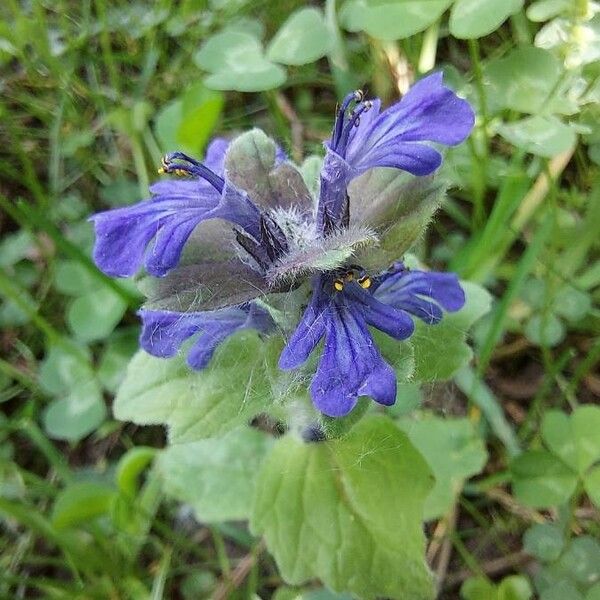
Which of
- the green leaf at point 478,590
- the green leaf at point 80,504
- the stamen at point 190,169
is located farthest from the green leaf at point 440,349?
the green leaf at point 80,504

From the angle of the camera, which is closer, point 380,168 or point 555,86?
point 380,168

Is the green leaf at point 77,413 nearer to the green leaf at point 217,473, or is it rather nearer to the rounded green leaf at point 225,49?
the green leaf at point 217,473

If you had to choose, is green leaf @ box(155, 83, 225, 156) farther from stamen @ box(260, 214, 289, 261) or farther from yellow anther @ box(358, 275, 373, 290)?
yellow anther @ box(358, 275, 373, 290)

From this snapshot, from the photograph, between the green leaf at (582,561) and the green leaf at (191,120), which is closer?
the green leaf at (582,561)

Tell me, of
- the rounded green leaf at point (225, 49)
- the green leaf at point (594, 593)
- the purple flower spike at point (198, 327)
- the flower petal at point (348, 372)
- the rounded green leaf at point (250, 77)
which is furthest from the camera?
the rounded green leaf at point (225, 49)

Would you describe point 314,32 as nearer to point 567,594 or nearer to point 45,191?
point 45,191

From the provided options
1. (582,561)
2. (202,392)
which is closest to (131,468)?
(202,392)

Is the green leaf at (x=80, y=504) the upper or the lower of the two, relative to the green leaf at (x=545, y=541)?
upper

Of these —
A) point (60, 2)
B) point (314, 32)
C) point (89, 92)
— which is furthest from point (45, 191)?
point (314, 32)

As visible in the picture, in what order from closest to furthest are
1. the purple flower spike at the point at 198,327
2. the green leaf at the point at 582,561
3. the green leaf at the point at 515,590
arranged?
the purple flower spike at the point at 198,327
the green leaf at the point at 582,561
the green leaf at the point at 515,590
